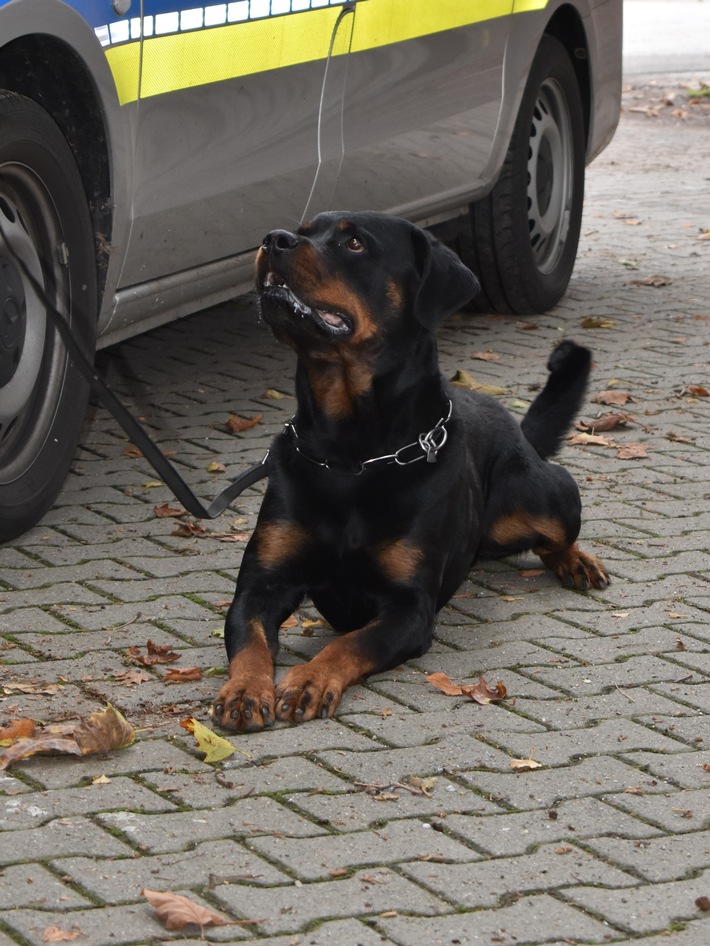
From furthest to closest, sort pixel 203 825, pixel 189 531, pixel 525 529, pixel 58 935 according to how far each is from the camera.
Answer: pixel 189 531
pixel 525 529
pixel 203 825
pixel 58 935

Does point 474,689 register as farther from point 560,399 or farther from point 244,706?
point 560,399

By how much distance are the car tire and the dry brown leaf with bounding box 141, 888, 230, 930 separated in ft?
18.1

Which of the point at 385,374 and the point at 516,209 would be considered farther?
the point at 516,209

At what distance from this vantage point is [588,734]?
378cm

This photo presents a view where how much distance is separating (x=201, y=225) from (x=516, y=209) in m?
2.93

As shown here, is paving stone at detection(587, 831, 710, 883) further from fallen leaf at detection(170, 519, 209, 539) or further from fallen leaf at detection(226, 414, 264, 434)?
fallen leaf at detection(226, 414, 264, 434)

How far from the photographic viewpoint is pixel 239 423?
21.1 feet

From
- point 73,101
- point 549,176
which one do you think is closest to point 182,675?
point 73,101

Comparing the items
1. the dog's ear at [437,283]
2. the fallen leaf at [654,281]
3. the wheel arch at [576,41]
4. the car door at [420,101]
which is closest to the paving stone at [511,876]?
the dog's ear at [437,283]

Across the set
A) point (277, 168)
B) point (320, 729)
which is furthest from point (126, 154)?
point (320, 729)

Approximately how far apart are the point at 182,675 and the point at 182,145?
187 centimetres

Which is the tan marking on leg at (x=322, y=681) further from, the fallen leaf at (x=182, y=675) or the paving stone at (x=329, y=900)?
the paving stone at (x=329, y=900)

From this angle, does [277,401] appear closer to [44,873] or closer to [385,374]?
[385,374]

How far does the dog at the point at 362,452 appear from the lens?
4.16 m
